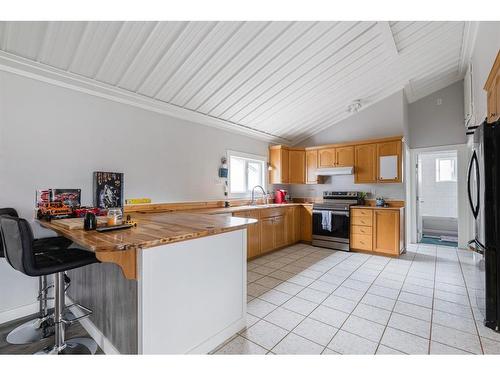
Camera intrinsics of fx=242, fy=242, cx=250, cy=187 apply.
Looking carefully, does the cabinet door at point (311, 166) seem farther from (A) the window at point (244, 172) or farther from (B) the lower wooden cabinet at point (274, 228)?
(A) the window at point (244, 172)

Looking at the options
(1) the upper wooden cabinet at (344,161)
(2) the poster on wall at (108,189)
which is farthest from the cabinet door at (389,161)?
(2) the poster on wall at (108,189)

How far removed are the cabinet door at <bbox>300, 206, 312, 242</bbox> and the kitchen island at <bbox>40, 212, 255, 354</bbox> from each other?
3347 millimetres

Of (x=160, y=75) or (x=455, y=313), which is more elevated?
(x=160, y=75)

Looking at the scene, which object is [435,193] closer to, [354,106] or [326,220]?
[354,106]

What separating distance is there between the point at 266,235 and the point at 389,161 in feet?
8.71

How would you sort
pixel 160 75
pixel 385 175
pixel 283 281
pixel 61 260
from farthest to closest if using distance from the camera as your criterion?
1. pixel 385 175
2. pixel 283 281
3. pixel 160 75
4. pixel 61 260

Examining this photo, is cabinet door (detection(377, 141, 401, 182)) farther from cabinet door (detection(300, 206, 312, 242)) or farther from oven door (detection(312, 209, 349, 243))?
cabinet door (detection(300, 206, 312, 242))

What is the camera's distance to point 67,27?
214cm

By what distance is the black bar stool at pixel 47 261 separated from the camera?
1.44 metres

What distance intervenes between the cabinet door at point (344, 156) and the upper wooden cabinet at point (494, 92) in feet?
7.96

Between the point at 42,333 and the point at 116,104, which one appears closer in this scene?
the point at 42,333

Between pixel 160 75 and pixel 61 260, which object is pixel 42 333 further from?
pixel 160 75

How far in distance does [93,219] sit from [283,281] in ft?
7.80
